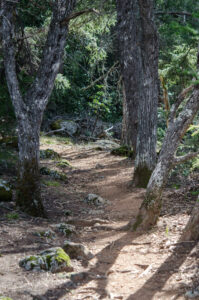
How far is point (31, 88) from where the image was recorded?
6855 millimetres

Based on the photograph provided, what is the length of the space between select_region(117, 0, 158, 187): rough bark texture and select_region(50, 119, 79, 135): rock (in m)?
8.47

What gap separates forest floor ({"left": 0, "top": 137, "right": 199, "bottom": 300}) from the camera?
418cm

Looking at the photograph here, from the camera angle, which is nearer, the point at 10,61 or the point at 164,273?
the point at 164,273

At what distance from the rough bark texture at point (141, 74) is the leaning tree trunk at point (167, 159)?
331cm

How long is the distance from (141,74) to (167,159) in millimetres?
4261

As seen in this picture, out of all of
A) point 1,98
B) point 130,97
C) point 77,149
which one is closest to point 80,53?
point 77,149

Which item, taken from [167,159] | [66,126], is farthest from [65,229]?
[66,126]

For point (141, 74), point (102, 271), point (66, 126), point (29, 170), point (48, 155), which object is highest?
point (141, 74)

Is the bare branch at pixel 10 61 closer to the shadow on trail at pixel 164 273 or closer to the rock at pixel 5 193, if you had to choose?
the rock at pixel 5 193

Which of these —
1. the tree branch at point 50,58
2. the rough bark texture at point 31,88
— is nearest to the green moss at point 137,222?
the rough bark texture at point 31,88

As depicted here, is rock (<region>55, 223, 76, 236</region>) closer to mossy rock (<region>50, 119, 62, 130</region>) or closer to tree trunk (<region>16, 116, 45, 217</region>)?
tree trunk (<region>16, 116, 45, 217</region>)

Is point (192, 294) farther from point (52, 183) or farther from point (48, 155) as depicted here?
point (48, 155)

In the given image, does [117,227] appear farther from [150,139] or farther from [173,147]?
[150,139]

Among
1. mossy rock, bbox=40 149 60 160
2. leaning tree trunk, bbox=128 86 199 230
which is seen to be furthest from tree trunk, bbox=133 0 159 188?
mossy rock, bbox=40 149 60 160
